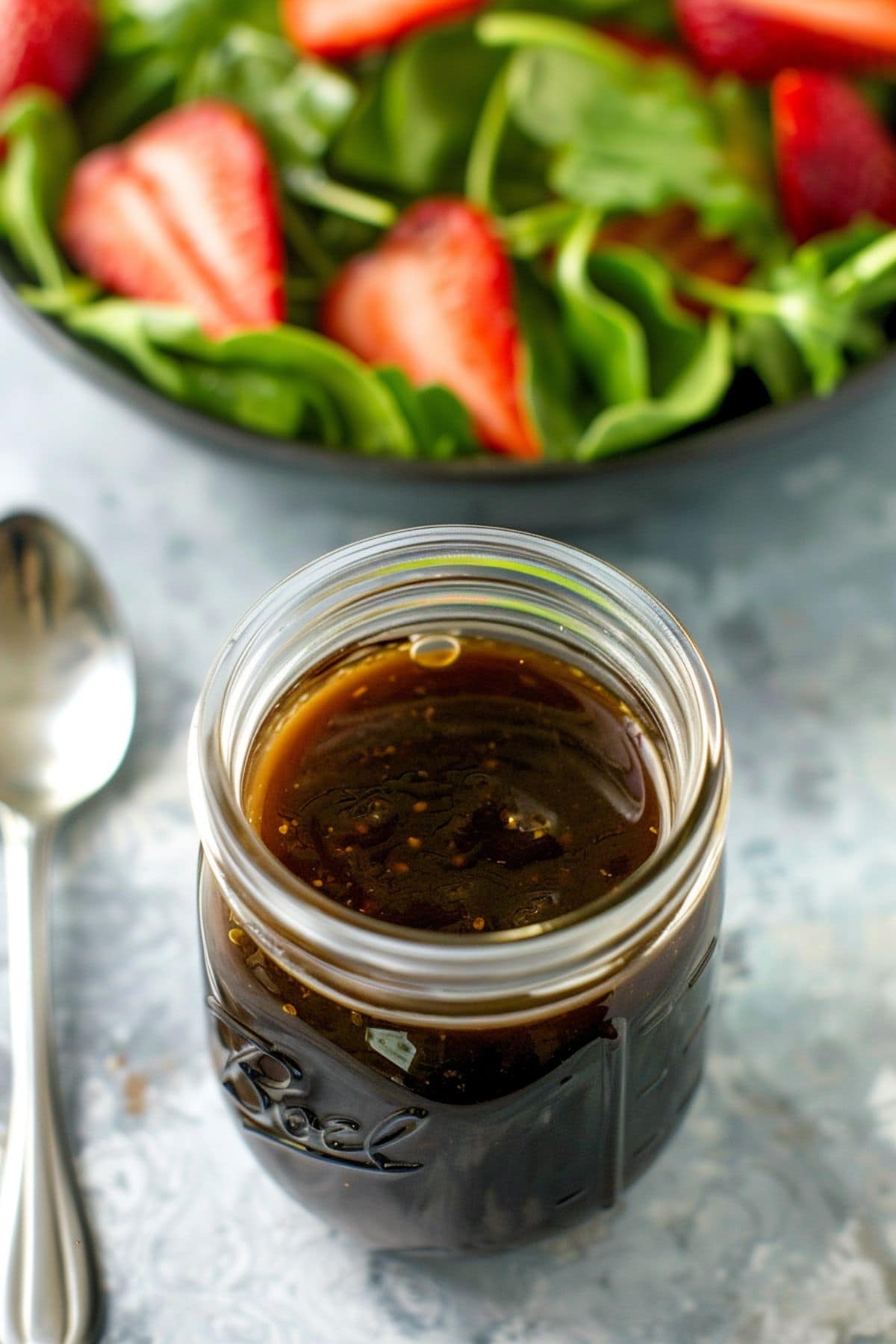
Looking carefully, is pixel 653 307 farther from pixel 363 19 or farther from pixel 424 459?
pixel 363 19

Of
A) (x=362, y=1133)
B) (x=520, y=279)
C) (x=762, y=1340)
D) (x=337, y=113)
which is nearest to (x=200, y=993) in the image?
(x=362, y=1133)

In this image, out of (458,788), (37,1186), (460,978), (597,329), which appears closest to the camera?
(460,978)

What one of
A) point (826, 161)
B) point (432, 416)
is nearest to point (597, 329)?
point (432, 416)

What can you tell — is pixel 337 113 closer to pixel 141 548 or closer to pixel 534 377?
pixel 534 377

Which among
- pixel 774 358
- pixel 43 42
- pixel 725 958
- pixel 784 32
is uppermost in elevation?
pixel 43 42

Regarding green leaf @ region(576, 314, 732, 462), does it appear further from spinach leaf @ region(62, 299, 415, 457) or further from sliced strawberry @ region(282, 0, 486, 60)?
sliced strawberry @ region(282, 0, 486, 60)

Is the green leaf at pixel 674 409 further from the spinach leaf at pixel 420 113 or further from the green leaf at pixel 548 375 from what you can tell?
the spinach leaf at pixel 420 113
